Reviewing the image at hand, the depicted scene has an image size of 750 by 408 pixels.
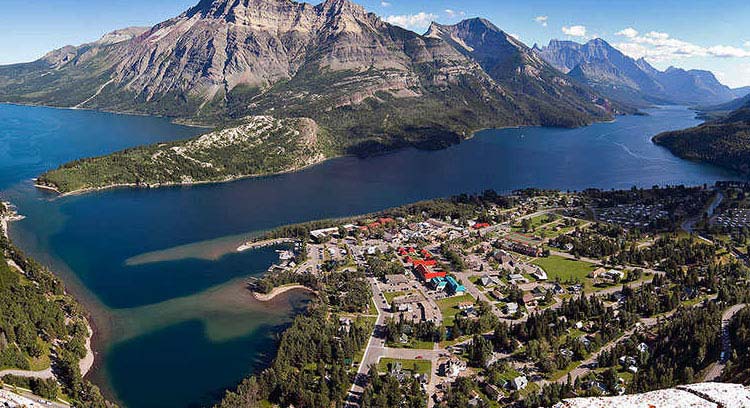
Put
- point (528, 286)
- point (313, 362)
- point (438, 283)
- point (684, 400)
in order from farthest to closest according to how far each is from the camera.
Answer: point (528, 286)
point (438, 283)
point (313, 362)
point (684, 400)

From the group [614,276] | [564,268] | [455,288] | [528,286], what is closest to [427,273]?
[455,288]

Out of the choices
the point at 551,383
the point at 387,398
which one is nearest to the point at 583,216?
the point at 551,383

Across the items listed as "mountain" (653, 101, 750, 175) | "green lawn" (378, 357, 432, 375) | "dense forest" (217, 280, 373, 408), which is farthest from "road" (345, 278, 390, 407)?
"mountain" (653, 101, 750, 175)

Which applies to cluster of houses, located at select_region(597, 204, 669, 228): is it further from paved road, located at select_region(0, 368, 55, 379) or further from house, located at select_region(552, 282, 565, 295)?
paved road, located at select_region(0, 368, 55, 379)

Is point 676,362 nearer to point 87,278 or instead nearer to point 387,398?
point 387,398

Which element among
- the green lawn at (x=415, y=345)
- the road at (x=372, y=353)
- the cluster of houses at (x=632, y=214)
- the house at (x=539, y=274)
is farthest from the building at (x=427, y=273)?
the cluster of houses at (x=632, y=214)

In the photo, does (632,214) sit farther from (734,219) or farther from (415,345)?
(415,345)
